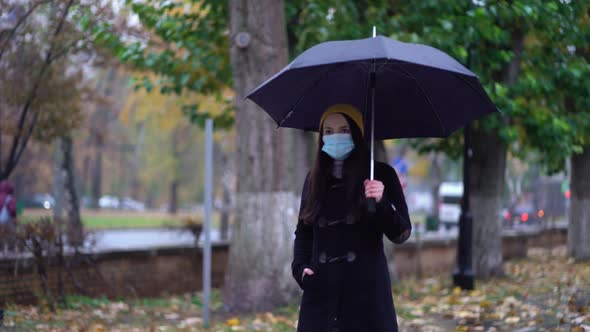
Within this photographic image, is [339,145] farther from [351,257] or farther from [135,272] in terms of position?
[135,272]

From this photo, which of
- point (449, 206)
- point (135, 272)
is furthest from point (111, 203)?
point (135, 272)

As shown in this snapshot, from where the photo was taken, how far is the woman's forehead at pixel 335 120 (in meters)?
4.07

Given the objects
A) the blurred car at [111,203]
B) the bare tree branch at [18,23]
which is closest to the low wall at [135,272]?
the bare tree branch at [18,23]

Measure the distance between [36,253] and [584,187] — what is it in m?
12.5

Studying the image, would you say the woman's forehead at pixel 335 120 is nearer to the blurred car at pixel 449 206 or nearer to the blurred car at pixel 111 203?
the blurred car at pixel 449 206

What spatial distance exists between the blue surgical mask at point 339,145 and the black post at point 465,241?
7762 millimetres

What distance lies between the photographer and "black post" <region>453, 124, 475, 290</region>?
11.6 metres

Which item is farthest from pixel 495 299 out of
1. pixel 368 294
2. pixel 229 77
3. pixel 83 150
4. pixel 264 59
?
pixel 83 150

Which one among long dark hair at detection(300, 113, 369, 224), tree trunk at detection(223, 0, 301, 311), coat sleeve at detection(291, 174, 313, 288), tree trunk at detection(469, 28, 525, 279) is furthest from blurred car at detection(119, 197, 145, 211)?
long dark hair at detection(300, 113, 369, 224)

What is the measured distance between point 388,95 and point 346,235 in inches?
50.1

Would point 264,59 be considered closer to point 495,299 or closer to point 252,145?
point 252,145

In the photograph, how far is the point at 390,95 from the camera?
15.9ft

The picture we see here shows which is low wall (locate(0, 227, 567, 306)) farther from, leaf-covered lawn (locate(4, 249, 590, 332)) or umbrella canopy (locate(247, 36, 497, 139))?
umbrella canopy (locate(247, 36, 497, 139))

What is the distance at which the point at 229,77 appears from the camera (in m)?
12.8
